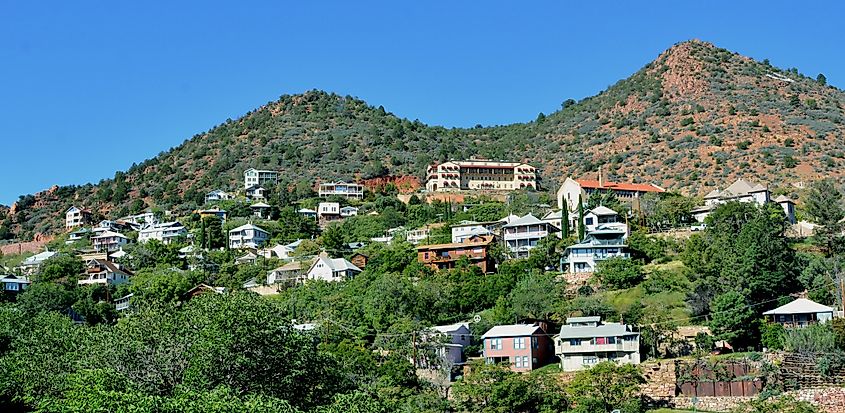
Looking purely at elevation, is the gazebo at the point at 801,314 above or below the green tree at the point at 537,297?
below

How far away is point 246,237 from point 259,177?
32.9m

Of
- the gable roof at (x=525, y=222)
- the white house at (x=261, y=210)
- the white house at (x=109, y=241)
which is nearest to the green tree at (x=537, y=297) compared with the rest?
the gable roof at (x=525, y=222)

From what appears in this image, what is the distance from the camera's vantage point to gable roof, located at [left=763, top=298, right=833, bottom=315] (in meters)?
60.5

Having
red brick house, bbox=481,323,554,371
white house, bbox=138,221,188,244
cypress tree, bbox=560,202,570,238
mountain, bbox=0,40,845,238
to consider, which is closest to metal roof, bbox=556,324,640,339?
red brick house, bbox=481,323,554,371

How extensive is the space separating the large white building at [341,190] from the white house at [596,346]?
64563 mm

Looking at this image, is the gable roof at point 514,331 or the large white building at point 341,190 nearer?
the gable roof at point 514,331

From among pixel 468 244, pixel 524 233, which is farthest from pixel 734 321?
pixel 524 233

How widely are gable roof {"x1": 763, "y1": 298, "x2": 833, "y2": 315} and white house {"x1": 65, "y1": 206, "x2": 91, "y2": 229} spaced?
95.1 meters

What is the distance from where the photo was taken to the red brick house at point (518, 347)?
63125 mm

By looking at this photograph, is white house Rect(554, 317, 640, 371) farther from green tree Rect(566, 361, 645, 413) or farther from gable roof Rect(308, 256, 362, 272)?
gable roof Rect(308, 256, 362, 272)

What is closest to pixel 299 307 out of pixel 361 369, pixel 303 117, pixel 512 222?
pixel 361 369

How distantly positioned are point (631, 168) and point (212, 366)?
9258 cm

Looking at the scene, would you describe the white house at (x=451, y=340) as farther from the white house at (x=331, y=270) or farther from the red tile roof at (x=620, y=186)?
the red tile roof at (x=620, y=186)

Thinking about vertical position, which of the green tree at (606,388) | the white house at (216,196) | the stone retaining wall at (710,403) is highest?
the white house at (216,196)
